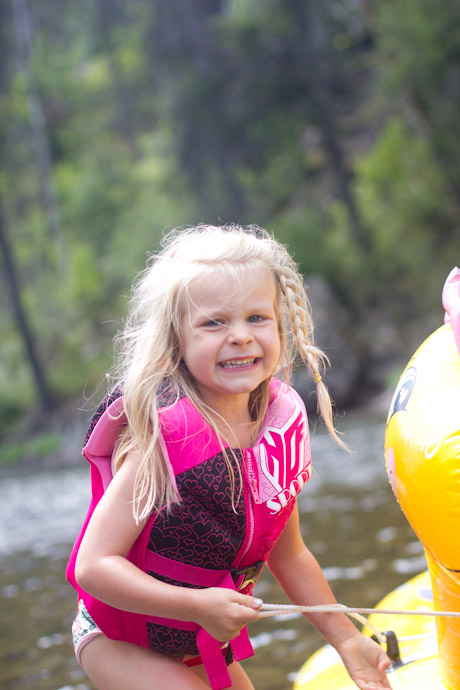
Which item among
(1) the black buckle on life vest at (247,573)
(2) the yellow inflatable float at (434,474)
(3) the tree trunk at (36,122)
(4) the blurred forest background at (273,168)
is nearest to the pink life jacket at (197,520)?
(1) the black buckle on life vest at (247,573)

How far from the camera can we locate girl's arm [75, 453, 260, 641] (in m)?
1.70

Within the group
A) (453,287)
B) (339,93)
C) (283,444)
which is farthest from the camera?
(339,93)

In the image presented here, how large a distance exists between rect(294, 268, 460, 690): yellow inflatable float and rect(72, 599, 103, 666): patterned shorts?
867 mm

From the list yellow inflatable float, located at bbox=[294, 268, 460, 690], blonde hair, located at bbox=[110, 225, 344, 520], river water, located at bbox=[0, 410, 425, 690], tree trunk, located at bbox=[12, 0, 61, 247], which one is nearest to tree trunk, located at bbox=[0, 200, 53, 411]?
tree trunk, located at bbox=[12, 0, 61, 247]

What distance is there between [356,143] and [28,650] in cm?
2045

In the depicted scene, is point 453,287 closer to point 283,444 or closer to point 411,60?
point 283,444

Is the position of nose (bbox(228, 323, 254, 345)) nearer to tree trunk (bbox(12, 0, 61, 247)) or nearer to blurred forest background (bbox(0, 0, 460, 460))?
blurred forest background (bbox(0, 0, 460, 460))

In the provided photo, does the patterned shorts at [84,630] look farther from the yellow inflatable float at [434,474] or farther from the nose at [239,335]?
the yellow inflatable float at [434,474]

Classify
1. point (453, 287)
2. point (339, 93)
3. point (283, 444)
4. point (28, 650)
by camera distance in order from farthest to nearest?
point (339, 93) → point (28, 650) → point (453, 287) → point (283, 444)

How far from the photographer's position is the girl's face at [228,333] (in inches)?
77.0

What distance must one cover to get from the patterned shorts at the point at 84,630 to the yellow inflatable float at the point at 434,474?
0.87m

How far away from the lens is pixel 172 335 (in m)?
2.03

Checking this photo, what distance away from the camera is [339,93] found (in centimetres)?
2255

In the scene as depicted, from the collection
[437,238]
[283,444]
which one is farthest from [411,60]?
[283,444]
